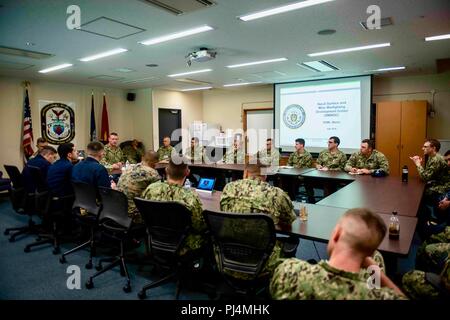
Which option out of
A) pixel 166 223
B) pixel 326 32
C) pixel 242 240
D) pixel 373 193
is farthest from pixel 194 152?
pixel 242 240

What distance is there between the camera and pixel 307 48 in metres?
4.78

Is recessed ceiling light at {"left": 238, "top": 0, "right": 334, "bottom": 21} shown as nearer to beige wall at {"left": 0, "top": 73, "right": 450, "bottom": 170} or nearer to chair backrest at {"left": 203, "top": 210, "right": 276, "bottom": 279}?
chair backrest at {"left": 203, "top": 210, "right": 276, "bottom": 279}

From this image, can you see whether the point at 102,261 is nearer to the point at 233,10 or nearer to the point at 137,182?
the point at 137,182

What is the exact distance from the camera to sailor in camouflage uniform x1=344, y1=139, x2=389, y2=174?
5262 millimetres

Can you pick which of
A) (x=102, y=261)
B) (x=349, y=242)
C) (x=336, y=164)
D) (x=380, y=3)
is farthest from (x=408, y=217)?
(x=336, y=164)

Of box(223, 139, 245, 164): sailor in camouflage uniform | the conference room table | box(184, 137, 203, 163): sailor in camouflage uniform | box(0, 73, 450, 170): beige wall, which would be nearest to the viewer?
the conference room table

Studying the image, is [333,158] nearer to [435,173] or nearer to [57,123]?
[435,173]

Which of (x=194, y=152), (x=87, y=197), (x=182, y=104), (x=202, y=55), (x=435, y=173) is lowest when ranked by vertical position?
(x=87, y=197)

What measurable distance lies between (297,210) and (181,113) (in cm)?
763

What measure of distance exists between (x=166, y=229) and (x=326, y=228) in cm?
121

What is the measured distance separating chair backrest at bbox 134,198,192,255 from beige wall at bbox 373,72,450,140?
7.15m

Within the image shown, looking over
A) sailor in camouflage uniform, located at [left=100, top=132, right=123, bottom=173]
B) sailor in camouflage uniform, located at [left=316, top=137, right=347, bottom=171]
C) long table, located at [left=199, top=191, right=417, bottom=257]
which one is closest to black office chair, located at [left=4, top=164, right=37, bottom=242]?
sailor in camouflage uniform, located at [left=100, top=132, right=123, bottom=173]

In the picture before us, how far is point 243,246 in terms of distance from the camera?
207 cm
